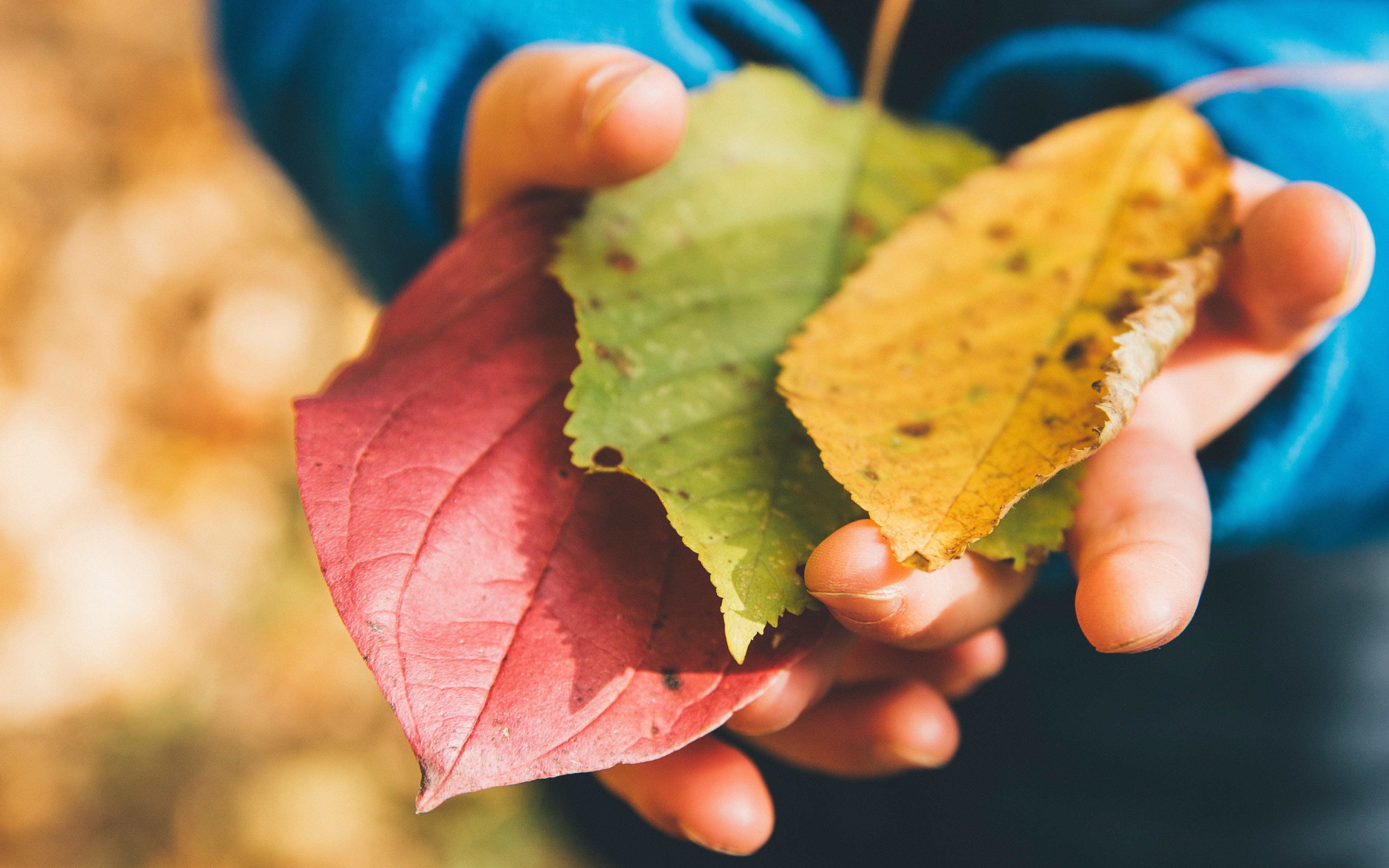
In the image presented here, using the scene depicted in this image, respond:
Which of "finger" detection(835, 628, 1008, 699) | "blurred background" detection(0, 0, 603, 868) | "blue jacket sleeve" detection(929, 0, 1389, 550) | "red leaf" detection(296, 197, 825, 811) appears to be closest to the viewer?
"red leaf" detection(296, 197, 825, 811)

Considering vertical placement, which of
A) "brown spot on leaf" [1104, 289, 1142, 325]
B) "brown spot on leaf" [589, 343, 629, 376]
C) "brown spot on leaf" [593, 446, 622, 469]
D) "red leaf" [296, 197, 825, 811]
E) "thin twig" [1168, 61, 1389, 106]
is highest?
"thin twig" [1168, 61, 1389, 106]

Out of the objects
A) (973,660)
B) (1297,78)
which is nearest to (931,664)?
(973,660)

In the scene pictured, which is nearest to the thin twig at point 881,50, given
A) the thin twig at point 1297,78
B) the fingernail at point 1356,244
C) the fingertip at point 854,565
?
the thin twig at point 1297,78

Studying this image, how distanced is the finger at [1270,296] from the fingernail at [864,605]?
29 cm

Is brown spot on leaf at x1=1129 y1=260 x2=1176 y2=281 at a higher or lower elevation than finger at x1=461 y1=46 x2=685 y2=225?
lower

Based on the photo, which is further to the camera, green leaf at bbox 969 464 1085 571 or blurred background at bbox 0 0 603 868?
blurred background at bbox 0 0 603 868

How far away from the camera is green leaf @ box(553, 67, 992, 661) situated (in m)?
0.38

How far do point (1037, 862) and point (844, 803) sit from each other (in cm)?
23

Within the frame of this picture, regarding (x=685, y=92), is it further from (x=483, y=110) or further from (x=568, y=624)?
(x=568, y=624)

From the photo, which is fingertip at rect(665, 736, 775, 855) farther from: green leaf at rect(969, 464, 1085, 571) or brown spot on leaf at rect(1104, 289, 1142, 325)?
brown spot on leaf at rect(1104, 289, 1142, 325)

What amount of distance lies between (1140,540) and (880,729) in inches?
9.5

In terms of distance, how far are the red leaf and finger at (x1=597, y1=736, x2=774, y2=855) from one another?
16 cm

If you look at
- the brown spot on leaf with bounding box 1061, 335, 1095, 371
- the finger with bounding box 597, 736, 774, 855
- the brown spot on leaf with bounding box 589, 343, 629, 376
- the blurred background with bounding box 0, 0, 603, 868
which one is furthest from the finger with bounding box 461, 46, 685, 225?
the blurred background with bounding box 0, 0, 603, 868

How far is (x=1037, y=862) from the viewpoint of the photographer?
3.31ft
